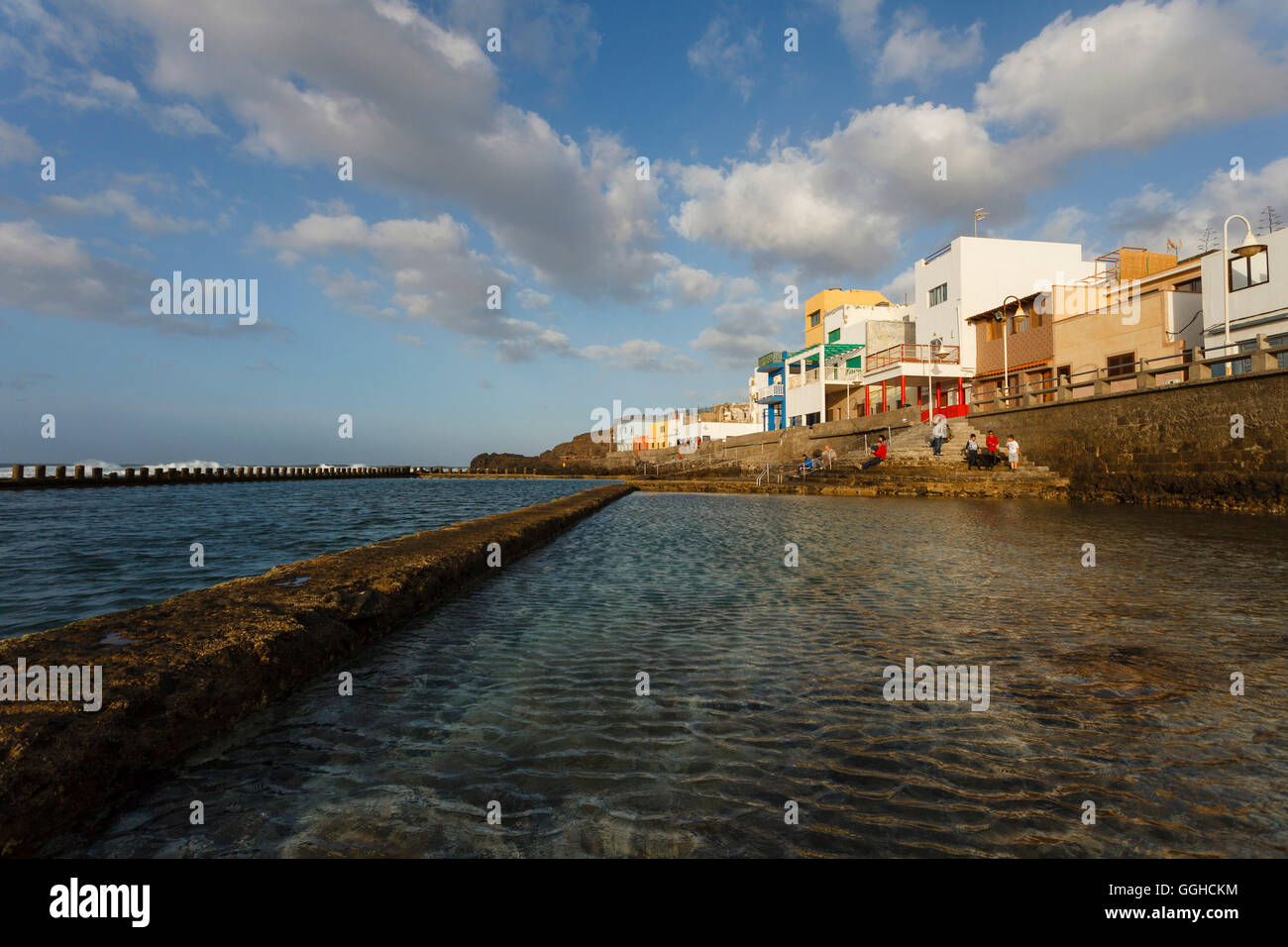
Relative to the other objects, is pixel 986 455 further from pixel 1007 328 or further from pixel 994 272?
pixel 994 272

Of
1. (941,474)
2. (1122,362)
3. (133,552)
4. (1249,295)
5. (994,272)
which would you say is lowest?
(133,552)

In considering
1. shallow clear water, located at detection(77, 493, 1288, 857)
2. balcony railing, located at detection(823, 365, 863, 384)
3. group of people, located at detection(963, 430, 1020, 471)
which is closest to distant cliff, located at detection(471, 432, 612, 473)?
balcony railing, located at detection(823, 365, 863, 384)

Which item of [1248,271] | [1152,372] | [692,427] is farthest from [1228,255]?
[692,427]

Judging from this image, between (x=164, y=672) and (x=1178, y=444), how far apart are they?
2683 cm

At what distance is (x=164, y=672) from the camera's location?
2.79 meters

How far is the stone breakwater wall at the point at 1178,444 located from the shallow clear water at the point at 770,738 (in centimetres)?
1550

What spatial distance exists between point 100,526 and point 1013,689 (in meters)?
21.4

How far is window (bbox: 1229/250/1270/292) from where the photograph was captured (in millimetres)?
23594

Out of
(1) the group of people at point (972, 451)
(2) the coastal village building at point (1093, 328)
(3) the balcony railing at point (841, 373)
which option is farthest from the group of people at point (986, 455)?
(3) the balcony railing at point (841, 373)

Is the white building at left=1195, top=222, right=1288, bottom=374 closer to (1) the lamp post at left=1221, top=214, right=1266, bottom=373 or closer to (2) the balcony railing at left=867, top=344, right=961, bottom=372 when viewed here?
(1) the lamp post at left=1221, top=214, right=1266, bottom=373

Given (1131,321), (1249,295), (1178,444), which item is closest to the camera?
(1178,444)

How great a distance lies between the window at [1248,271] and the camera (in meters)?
23.6

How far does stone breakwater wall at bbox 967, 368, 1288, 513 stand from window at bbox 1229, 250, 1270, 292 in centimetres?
829
